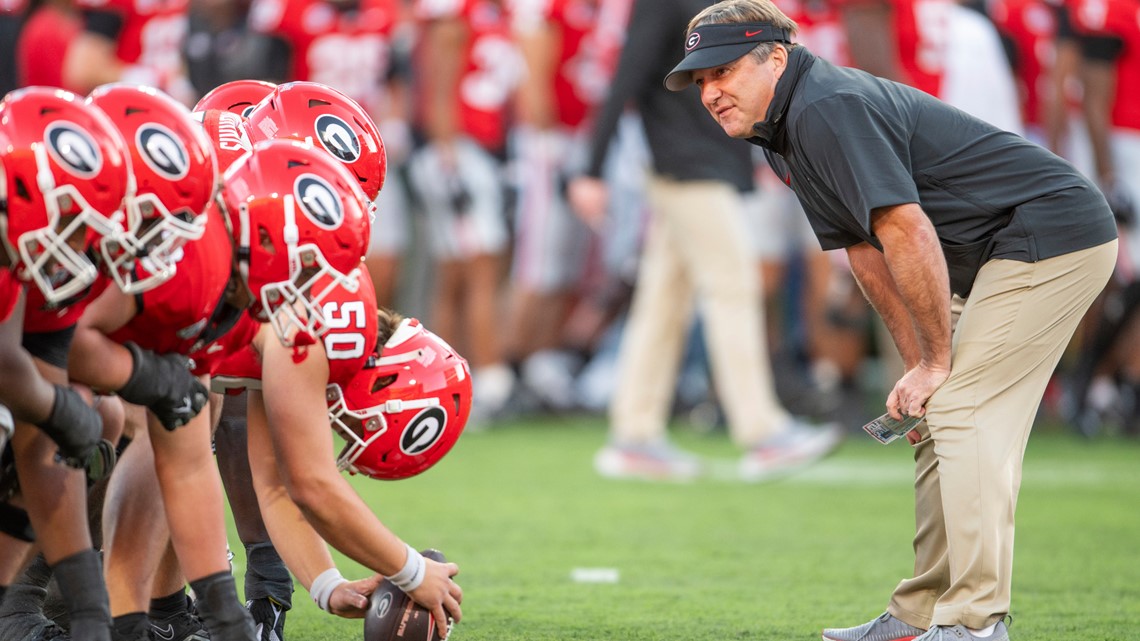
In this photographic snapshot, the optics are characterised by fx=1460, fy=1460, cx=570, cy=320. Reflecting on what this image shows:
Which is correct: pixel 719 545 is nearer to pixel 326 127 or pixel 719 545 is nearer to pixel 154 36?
pixel 326 127

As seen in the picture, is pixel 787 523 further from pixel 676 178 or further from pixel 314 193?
pixel 314 193

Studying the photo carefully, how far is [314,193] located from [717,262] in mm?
3636

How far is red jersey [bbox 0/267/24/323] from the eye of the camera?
2.66 metres

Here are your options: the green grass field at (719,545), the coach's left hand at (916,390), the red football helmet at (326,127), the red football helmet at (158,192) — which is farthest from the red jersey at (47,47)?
the coach's left hand at (916,390)

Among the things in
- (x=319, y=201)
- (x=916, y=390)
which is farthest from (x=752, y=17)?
(x=319, y=201)

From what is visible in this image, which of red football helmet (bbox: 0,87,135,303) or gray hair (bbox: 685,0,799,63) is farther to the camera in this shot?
gray hair (bbox: 685,0,799,63)

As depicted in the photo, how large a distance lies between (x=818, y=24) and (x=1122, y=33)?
1729mm

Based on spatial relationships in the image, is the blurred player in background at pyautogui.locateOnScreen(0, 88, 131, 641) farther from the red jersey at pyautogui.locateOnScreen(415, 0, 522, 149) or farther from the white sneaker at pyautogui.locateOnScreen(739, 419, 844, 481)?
the red jersey at pyautogui.locateOnScreen(415, 0, 522, 149)

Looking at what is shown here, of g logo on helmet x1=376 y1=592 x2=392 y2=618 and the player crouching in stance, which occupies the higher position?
the player crouching in stance

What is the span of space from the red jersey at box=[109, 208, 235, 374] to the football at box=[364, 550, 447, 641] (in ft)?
2.29

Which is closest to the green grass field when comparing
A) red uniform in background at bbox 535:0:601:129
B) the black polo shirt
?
the black polo shirt

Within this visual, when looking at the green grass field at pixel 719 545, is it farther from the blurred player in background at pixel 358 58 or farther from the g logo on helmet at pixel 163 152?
the blurred player in background at pixel 358 58

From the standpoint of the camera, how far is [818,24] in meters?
8.84

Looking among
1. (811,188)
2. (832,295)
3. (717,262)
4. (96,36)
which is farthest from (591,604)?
(96,36)
